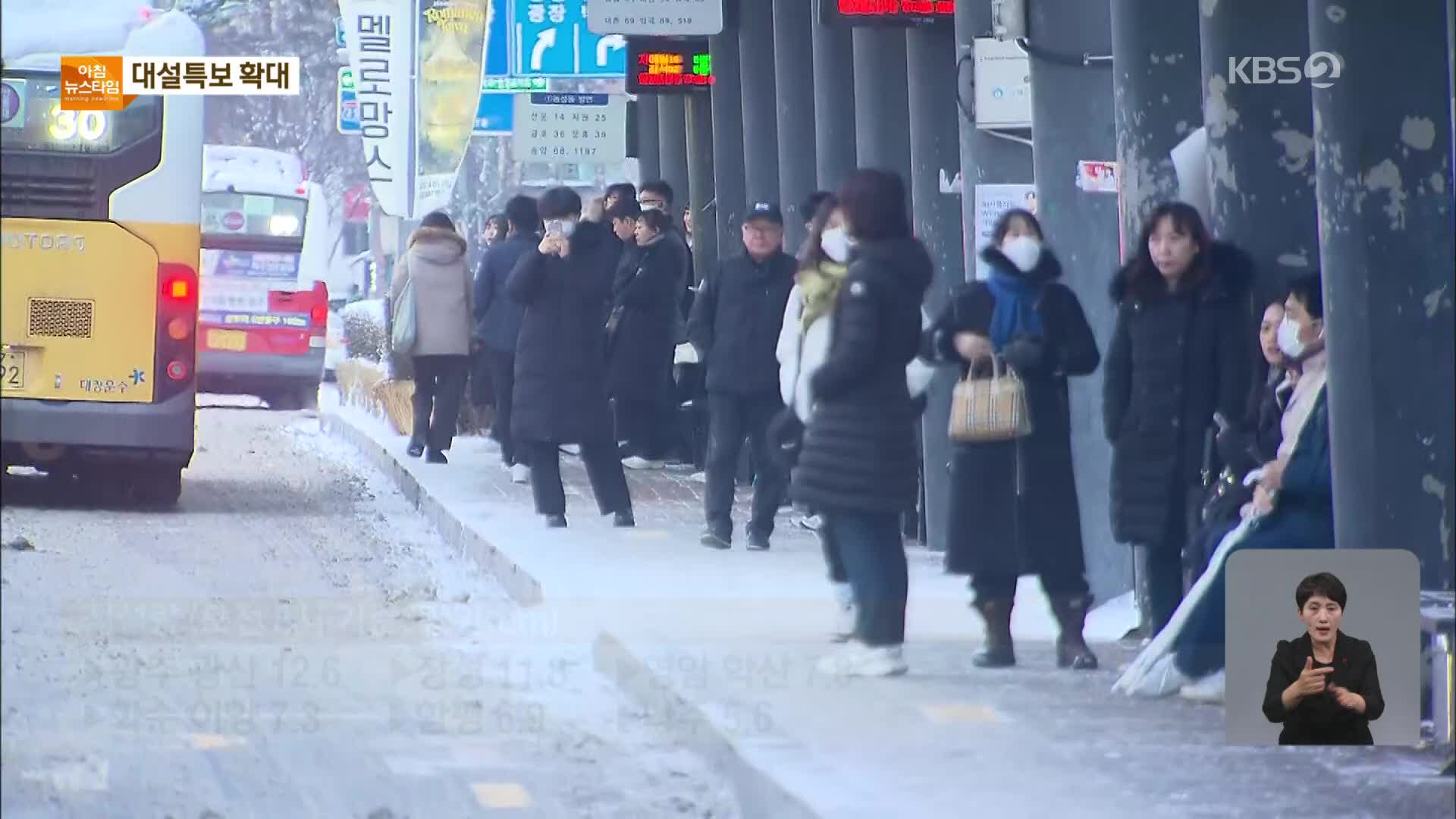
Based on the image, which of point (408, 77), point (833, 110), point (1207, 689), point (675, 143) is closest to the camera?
point (1207, 689)

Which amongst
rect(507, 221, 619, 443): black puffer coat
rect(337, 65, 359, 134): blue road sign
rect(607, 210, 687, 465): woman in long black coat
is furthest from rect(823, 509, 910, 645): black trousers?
rect(337, 65, 359, 134): blue road sign

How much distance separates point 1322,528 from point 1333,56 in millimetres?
1413

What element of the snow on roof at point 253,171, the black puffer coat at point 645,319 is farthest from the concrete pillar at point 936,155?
the snow on roof at point 253,171

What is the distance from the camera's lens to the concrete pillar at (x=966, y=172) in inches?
498

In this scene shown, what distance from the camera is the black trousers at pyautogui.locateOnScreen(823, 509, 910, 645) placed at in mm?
9133

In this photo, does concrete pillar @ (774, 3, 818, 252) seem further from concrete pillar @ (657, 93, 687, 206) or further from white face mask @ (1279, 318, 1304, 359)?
white face mask @ (1279, 318, 1304, 359)

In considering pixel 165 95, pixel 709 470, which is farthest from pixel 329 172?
pixel 709 470

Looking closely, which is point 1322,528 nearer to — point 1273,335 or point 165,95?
point 1273,335

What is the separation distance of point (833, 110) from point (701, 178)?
204 inches

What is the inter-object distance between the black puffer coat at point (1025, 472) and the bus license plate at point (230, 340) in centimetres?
2318

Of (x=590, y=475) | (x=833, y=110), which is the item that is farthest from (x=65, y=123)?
(x=833, y=110)

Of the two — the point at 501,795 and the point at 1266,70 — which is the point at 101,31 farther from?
the point at 501,795

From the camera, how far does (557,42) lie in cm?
2661

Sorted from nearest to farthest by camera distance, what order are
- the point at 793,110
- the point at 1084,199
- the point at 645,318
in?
the point at 1084,199, the point at 645,318, the point at 793,110
